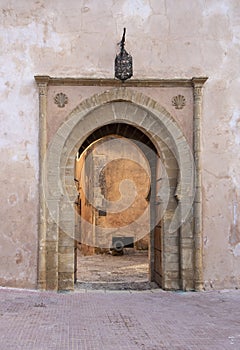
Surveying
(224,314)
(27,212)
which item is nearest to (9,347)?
(224,314)

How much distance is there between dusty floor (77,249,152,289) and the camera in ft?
33.4

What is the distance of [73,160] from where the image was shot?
27.9 feet

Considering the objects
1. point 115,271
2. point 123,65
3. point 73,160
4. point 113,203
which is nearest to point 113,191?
point 113,203

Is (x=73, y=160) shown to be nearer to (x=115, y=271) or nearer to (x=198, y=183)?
(x=198, y=183)

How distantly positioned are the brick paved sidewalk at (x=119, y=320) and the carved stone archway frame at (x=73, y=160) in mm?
504

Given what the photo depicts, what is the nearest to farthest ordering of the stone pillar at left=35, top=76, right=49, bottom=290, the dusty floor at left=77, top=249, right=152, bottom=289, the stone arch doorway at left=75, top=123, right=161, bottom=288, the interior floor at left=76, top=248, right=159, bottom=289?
1. the stone pillar at left=35, top=76, right=49, bottom=290
2. the interior floor at left=76, top=248, right=159, bottom=289
3. the dusty floor at left=77, top=249, right=152, bottom=289
4. the stone arch doorway at left=75, top=123, right=161, bottom=288

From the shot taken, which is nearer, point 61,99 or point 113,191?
point 61,99

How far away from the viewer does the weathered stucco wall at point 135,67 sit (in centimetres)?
830

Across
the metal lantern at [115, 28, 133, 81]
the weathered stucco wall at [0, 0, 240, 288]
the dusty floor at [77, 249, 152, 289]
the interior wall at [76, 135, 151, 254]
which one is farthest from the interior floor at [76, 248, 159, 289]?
the metal lantern at [115, 28, 133, 81]

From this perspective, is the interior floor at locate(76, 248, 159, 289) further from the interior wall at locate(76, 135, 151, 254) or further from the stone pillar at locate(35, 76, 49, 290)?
the stone pillar at locate(35, 76, 49, 290)

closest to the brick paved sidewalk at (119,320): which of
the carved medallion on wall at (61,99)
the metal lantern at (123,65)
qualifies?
the carved medallion on wall at (61,99)

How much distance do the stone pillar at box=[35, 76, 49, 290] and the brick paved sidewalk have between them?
408mm

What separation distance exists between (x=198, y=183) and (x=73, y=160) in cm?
219

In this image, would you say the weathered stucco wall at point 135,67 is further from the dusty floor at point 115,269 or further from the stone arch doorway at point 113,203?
the stone arch doorway at point 113,203
